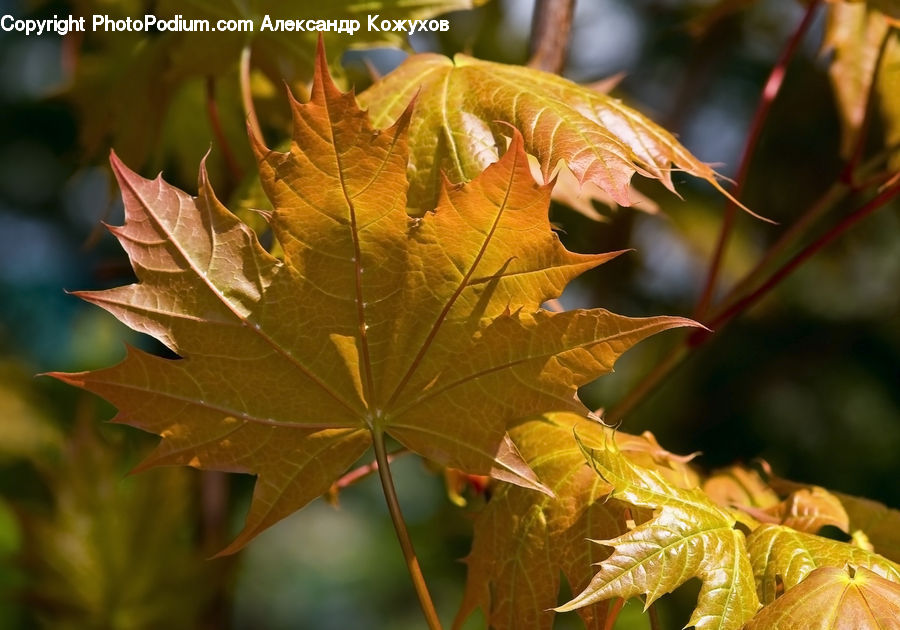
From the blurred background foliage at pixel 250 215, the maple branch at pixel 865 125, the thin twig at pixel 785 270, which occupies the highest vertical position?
the maple branch at pixel 865 125

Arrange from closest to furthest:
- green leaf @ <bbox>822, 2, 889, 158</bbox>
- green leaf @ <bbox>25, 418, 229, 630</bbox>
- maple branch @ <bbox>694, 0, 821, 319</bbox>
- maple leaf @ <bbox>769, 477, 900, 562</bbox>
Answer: maple leaf @ <bbox>769, 477, 900, 562</bbox> < maple branch @ <bbox>694, 0, 821, 319</bbox> < green leaf @ <bbox>822, 2, 889, 158</bbox> < green leaf @ <bbox>25, 418, 229, 630</bbox>

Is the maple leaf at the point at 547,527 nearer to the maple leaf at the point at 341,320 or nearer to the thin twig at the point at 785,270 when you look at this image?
the maple leaf at the point at 341,320

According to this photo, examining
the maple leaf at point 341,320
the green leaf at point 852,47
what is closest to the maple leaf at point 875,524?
the maple leaf at point 341,320

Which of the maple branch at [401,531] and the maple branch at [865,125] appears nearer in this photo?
the maple branch at [401,531]

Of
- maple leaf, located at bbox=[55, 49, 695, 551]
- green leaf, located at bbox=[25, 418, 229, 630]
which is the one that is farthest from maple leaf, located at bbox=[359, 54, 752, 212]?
green leaf, located at bbox=[25, 418, 229, 630]

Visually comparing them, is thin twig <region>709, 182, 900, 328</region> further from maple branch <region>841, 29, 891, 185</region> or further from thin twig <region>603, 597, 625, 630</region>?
thin twig <region>603, 597, 625, 630</region>
